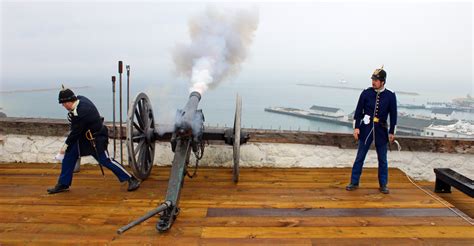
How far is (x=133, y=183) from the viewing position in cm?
456

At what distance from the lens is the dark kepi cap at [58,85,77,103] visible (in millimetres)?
4148

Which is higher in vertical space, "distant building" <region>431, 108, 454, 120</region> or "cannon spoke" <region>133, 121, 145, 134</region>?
"distant building" <region>431, 108, 454, 120</region>

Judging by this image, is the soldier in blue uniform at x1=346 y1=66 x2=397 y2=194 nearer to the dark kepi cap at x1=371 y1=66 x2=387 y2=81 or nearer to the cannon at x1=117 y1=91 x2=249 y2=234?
the dark kepi cap at x1=371 y1=66 x2=387 y2=81

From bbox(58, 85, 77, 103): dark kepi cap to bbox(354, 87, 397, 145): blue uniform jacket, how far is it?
11.7 ft

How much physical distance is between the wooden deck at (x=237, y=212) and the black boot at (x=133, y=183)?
0.09 meters

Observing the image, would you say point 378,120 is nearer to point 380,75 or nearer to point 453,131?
point 380,75

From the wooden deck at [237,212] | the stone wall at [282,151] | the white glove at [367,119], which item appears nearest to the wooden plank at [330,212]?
the wooden deck at [237,212]

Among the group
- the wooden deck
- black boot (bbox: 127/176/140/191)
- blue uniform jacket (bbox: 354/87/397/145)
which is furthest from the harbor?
black boot (bbox: 127/176/140/191)

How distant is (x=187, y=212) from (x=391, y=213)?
2.22m

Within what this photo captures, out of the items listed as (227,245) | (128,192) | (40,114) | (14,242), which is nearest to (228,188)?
(128,192)

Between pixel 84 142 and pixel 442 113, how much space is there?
20.6 ft

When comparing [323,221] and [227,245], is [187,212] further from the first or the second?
[323,221]

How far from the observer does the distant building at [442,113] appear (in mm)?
6383

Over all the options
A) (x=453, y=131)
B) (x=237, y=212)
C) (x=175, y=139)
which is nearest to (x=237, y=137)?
(x=175, y=139)
